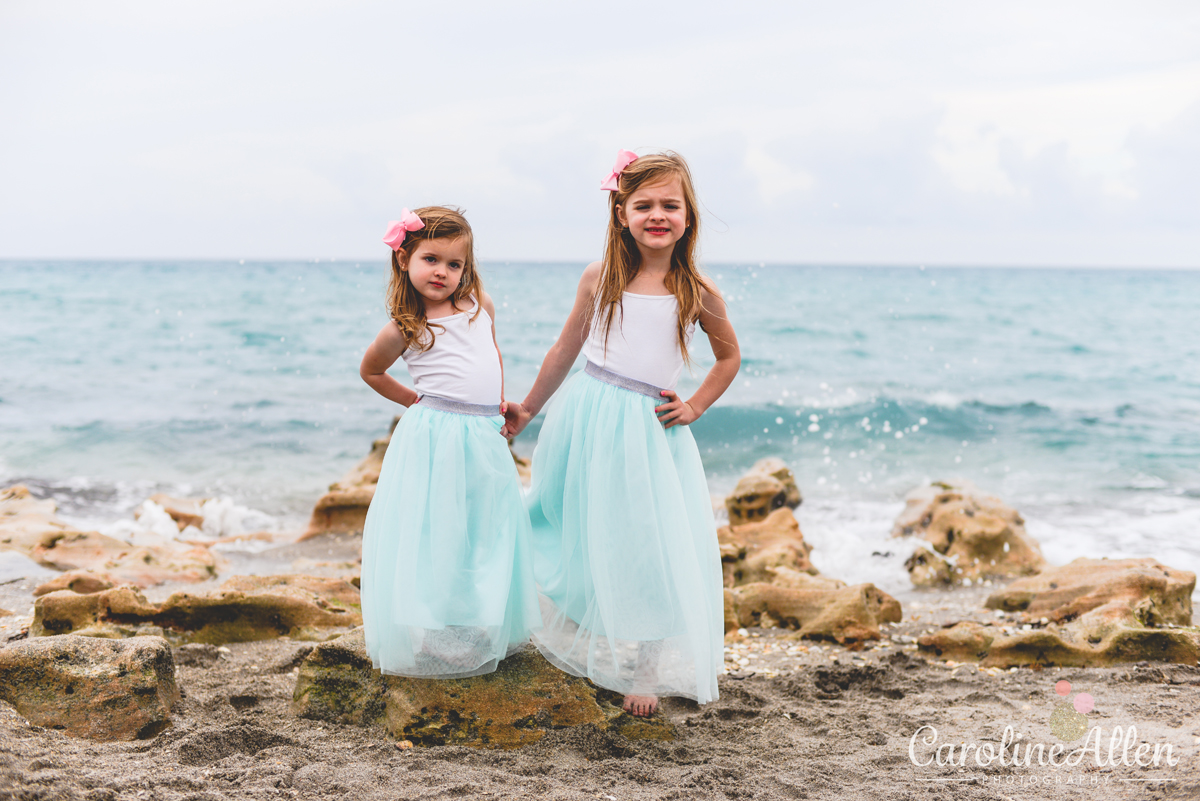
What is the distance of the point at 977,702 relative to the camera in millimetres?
4078

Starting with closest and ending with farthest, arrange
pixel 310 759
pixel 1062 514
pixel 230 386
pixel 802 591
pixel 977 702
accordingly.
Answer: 1. pixel 310 759
2. pixel 977 702
3. pixel 802 591
4. pixel 1062 514
5. pixel 230 386

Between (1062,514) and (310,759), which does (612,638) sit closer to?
(310,759)

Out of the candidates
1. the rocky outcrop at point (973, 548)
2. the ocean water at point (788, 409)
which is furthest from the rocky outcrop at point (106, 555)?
the rocky outcrop at point (973, 548)

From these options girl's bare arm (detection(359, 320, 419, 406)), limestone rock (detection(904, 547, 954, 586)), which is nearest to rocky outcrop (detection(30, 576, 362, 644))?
girl's bare arm (detection(359, 320, 419, 406))

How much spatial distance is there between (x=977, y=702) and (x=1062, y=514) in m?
7.07

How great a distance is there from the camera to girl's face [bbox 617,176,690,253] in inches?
135

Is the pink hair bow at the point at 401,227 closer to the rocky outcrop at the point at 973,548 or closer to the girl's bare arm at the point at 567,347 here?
the girl's bare arm at the point at 567,347

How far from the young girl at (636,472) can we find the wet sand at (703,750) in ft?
1.20

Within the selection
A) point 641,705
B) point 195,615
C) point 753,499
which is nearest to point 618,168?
point 641,705

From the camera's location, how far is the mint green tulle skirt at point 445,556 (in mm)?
3312

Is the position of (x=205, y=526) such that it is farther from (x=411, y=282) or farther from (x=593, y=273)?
(x=593, y=273)

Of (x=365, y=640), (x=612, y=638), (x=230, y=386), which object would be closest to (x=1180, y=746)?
(x=612, y=638)

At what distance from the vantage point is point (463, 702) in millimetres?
3385

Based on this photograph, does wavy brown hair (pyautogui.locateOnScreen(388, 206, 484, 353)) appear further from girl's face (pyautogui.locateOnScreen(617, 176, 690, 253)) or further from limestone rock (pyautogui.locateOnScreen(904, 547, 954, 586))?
limestone rock (pyautogui.locateOnScreen(904, 547, 954, 586))
